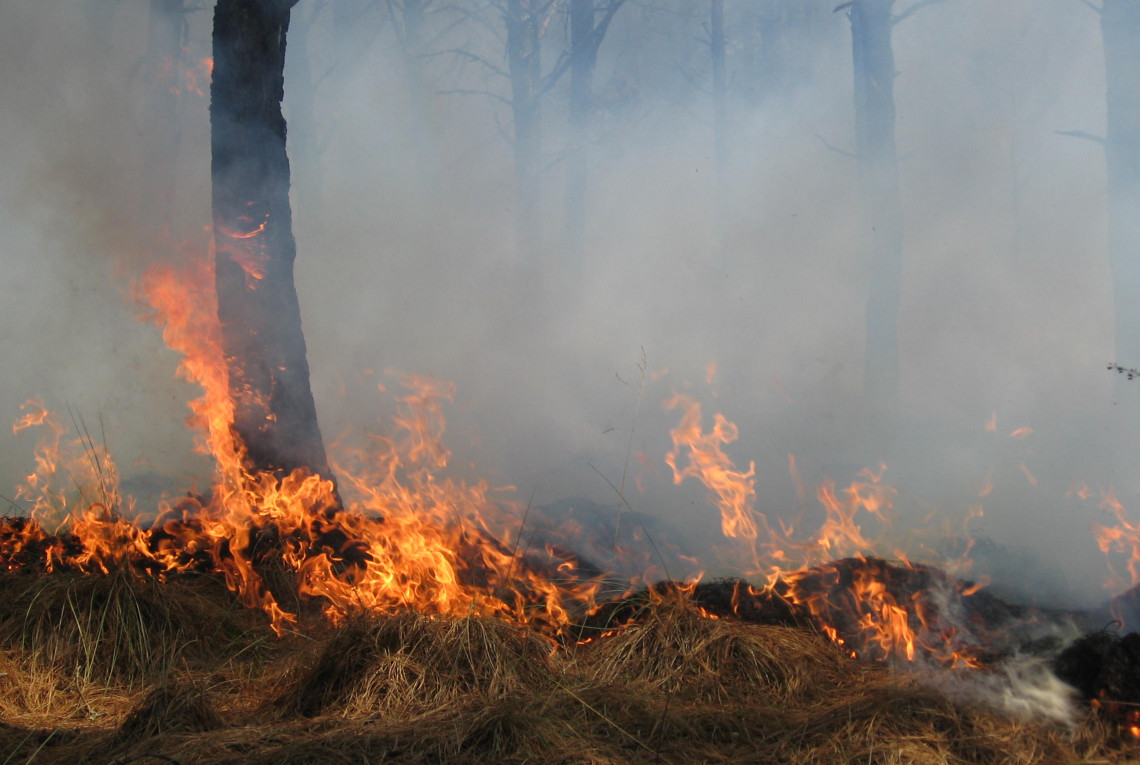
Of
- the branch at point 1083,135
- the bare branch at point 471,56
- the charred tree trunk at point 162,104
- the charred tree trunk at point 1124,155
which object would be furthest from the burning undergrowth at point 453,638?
the bare branch at point 471,56

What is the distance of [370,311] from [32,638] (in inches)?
225

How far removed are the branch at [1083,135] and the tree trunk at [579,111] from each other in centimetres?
521

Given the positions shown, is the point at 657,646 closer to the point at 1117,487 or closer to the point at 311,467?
the point at 311,467

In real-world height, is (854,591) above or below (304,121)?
below

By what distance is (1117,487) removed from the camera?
5770 millimetres

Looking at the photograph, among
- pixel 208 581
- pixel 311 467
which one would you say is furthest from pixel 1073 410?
pixel 208 581

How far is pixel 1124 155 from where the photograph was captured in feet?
21.7

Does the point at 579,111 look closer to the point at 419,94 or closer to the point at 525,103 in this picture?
the point at 525,103

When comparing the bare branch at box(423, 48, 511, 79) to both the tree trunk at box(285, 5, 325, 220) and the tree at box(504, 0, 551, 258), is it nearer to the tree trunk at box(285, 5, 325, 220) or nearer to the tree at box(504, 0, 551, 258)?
the tree at box(504, 0, 551, 258)

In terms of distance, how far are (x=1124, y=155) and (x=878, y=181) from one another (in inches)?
90.3

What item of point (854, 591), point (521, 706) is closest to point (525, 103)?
point (854, 591)

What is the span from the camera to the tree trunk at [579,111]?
32.6 feet

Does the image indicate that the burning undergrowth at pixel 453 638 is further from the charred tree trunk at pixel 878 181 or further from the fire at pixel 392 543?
the charred tree trunk at pixel 878 181

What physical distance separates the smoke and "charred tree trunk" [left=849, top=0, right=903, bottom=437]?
163 millimetres
